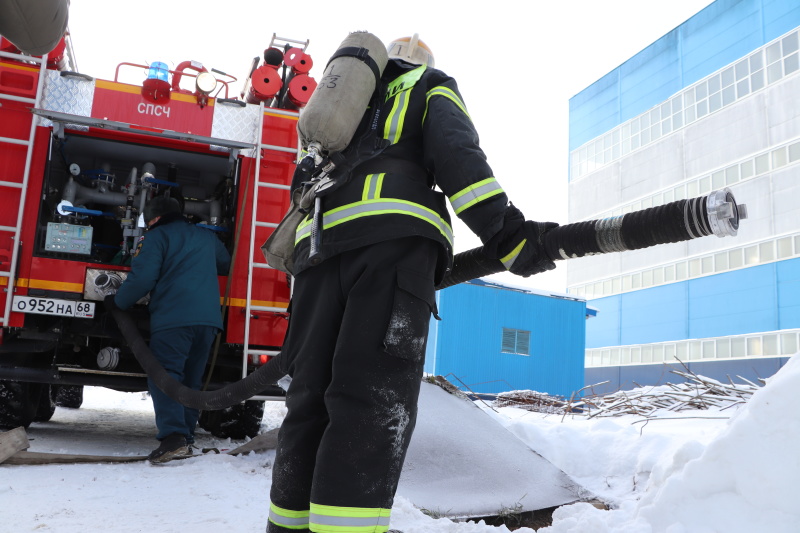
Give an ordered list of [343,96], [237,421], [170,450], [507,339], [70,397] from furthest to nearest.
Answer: [507,339], [70,397], [237,421], [170,450], [343,96]

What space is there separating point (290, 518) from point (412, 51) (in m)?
1.80

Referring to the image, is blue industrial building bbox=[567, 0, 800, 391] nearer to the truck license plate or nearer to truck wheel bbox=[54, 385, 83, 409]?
truck wheel bbox=[54, 385, 83, 409]

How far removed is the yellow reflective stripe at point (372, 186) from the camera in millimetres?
2178

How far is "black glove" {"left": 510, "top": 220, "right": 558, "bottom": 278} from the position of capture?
6.98ft

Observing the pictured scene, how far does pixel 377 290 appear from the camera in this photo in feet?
6.74

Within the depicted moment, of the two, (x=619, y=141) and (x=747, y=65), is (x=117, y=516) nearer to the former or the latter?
(x=747, y=65)

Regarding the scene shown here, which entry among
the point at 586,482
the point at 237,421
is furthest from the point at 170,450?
the point at 586,482

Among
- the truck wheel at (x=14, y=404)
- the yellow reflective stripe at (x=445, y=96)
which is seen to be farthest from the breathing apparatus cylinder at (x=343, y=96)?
the truck wheel at (x=14, y=404)

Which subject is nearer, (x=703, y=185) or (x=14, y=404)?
(x=14, y=404)

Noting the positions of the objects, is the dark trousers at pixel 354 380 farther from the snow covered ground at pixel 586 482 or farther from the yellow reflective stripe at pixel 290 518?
the snow covered ground at pixel 586 482

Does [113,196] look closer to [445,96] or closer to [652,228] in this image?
[445,96]

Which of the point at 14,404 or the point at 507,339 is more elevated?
the point at 507,339

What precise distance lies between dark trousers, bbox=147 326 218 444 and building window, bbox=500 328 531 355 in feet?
46.7

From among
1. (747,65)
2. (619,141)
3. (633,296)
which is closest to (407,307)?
(747,65)
